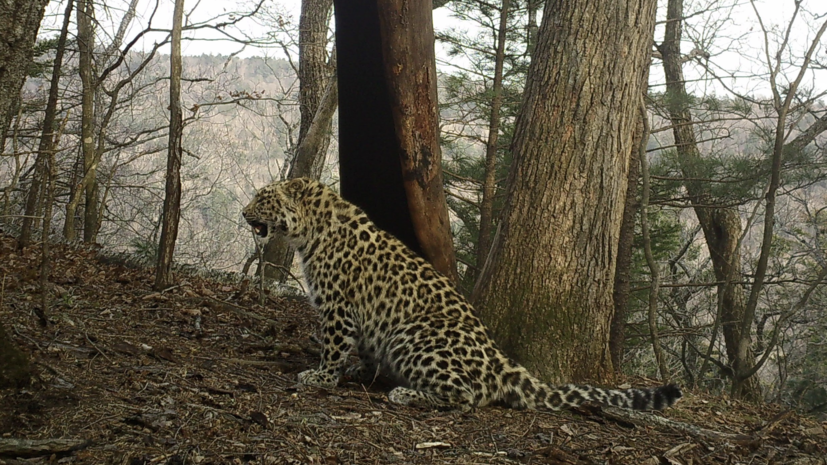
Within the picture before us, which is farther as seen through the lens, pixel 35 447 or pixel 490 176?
pixel 490 176

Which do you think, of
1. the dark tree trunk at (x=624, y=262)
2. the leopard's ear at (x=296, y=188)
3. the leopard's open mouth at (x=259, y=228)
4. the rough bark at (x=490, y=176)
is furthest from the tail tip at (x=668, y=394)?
the rough bark at (x=490, y=176)

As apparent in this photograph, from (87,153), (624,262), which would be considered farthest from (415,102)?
(87,153)

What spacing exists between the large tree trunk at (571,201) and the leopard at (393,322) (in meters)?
0.48

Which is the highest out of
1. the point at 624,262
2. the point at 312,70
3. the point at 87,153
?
the point at 312,70

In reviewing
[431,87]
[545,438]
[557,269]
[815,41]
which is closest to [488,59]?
[815,41]

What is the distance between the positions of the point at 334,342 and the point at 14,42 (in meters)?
3.37

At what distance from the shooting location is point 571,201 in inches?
234

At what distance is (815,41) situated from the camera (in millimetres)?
8039

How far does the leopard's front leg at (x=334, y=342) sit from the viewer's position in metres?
5.78

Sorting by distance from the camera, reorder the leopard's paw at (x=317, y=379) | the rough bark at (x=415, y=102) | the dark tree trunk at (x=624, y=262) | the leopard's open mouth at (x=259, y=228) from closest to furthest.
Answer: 1. the leopard's paw at (x=317, y=379)
2. the leopard's open mouth at (x=259, y=228)
3. the rough bark at (x=415, y=102)
4. the dark tree trunk at (x=624, y=262)

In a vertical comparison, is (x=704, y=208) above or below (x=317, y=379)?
above

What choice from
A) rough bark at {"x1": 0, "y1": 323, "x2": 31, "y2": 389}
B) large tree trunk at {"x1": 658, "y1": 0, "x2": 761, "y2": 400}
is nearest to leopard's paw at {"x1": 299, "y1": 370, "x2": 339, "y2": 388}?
rough bark at {"x1": 0, "y1": 323, "x2": 31, "y2": 389}

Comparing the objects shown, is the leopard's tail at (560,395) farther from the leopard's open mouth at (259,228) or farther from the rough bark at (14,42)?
the rough bark at (14,42)

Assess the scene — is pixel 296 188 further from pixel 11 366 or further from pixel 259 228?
pixel 11 366
